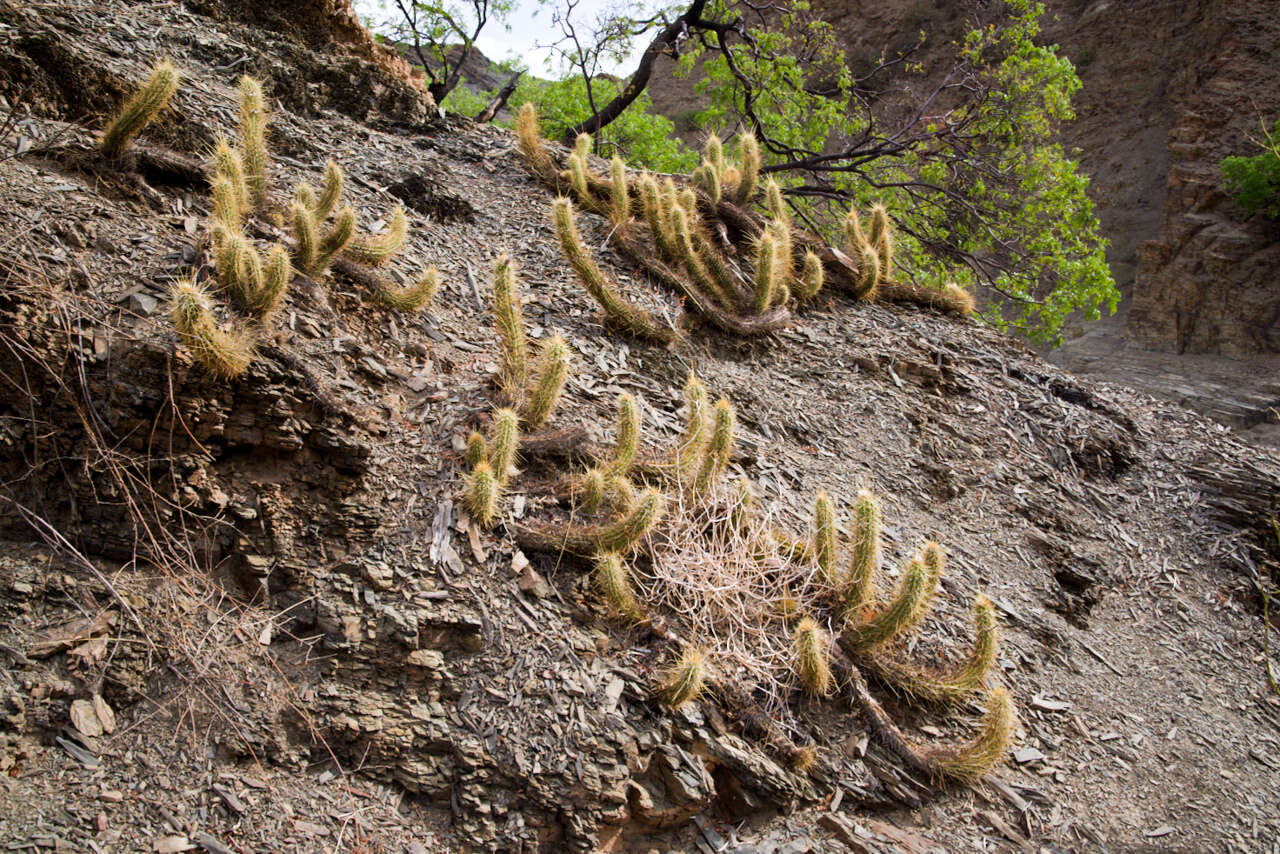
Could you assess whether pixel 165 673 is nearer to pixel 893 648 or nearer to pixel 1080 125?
pixel 893 648

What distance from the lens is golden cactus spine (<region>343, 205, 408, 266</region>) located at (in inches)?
168

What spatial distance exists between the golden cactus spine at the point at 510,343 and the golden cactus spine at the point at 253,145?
132 centimetres

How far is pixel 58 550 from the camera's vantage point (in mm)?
2838

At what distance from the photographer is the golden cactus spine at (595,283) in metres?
4.93

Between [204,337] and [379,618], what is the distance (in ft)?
4.15

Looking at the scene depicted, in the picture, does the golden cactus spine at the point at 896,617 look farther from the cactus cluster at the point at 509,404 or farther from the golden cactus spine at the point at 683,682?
the cactus cluster at the point at 509,404

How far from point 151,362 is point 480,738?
6.22ft

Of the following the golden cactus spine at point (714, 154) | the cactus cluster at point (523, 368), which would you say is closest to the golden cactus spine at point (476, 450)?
the cactus cluster at point (523, 368)

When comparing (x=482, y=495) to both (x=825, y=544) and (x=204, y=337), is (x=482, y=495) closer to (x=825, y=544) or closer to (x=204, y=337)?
(x=204, y=337)

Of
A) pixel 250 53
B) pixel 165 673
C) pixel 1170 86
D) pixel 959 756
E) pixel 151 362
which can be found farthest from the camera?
pixel 1170 86

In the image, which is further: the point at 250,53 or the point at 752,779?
the point at 250,53

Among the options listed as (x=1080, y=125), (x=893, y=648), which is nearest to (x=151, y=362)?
(x=893, y=648)

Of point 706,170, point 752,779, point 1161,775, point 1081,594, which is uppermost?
point 706,170

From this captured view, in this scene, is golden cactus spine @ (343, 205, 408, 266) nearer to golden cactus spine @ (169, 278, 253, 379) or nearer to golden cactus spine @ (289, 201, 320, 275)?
golden cactus spine @ (289, 201, 320, 275)
